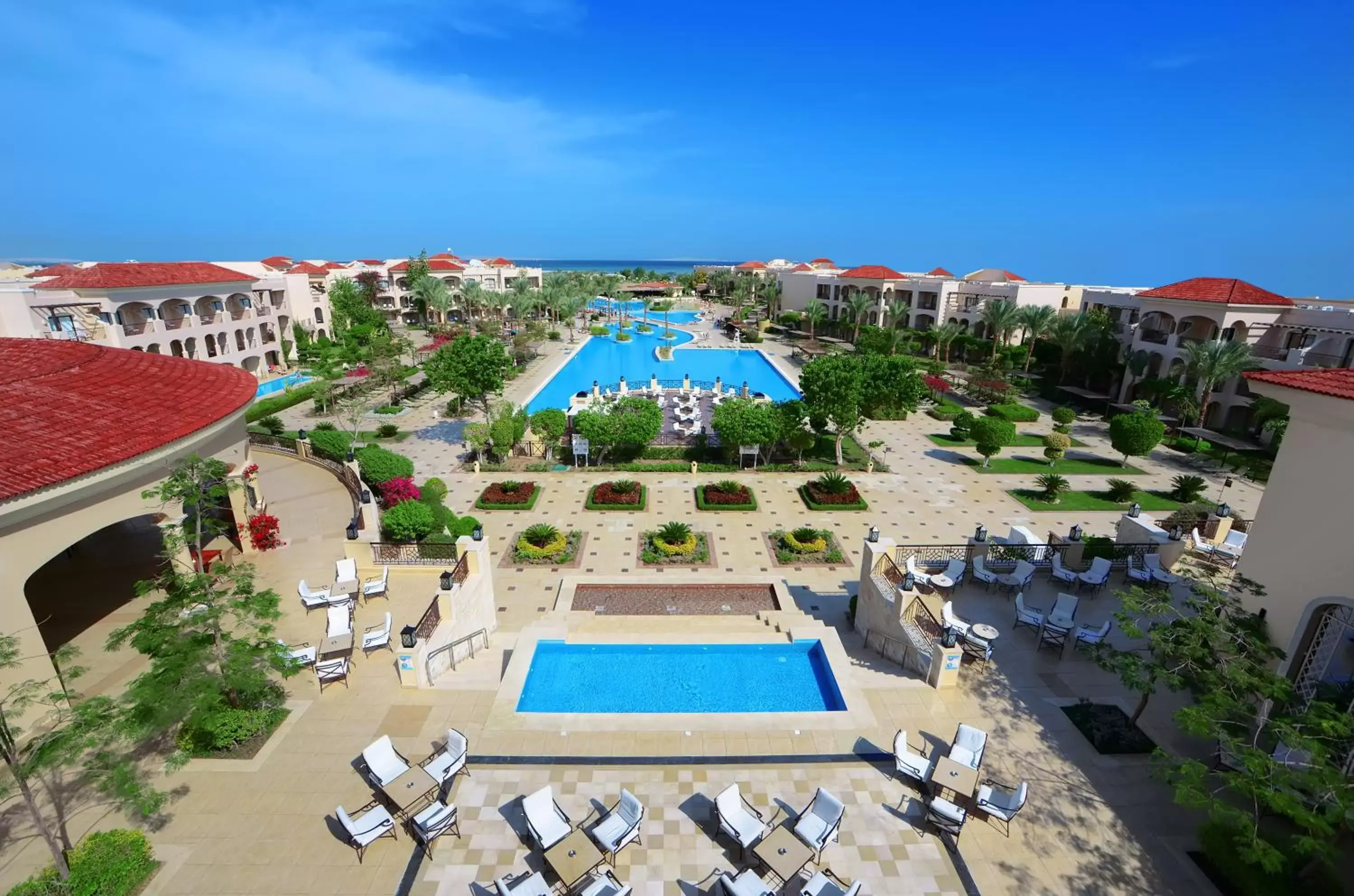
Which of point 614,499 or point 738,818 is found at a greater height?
point 738,818

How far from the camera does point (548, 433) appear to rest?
88.2 ft

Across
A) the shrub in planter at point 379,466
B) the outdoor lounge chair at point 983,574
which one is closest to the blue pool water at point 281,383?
the shrub in planter at point 379,466

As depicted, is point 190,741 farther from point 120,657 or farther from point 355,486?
point 355,486

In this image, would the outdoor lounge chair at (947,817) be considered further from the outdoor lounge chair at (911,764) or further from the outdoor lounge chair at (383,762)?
the outdoor lounge chair at (383,762)

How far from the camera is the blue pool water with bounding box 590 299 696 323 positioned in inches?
3137

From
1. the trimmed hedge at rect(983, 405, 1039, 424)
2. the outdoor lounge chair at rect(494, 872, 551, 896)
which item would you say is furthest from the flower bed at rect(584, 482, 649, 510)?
the trimmed hedge at rect(983, 405, 1039, 424)

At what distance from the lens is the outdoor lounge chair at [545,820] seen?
27.1 ft

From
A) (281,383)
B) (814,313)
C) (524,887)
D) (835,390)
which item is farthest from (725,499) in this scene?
(814,313)

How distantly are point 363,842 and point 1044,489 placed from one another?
2543cm

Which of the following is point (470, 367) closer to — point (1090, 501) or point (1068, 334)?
point (1090, 501)

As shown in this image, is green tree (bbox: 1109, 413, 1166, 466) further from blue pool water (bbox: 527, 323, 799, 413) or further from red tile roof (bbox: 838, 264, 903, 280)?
red tile roof (bbox: 838, 264, 903, 280)

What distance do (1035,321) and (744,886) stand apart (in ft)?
145

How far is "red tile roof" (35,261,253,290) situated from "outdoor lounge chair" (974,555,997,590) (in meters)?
42.5

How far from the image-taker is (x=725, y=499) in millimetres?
22906
